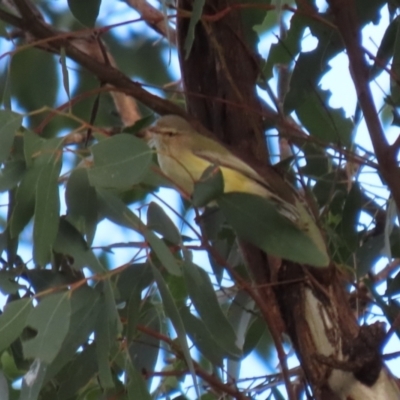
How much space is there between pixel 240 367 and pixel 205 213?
26 centimetres

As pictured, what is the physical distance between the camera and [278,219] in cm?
98

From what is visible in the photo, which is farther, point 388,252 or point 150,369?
point 150,369

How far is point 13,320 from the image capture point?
36.7 inches

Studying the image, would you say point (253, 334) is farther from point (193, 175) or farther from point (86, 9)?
point (86, 9)

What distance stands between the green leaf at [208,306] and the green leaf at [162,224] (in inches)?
1.3

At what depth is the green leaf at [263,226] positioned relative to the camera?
0.95m

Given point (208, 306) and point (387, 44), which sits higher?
point (387, 44)

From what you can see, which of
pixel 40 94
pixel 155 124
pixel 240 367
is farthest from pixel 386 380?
pixel 40 94

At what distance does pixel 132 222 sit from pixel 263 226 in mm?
153

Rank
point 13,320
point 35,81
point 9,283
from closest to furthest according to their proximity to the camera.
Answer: point 13,320 < point 9,283 < point 35,81

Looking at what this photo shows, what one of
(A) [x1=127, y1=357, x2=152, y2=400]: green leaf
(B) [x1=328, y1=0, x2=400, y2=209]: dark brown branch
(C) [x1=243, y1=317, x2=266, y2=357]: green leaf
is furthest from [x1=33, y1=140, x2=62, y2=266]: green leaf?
(C) [x1=243, y1=317, x2=266, y2=357]: green leaf

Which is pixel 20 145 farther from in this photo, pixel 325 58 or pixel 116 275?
pixel 325 58

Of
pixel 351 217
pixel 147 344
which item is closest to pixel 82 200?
pixel 147 344

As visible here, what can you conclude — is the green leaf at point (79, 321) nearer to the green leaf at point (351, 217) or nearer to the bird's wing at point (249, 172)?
the bird's wing at point (249, 172)
